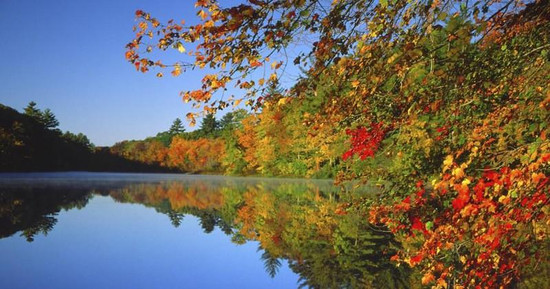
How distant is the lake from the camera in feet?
26.9

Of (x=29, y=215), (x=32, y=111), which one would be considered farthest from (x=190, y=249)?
(x=32, y=111)

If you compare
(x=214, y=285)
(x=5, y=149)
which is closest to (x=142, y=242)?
(x=214, y=285)

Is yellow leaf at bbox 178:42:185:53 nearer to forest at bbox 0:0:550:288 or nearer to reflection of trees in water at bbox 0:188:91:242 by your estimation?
forest at bbox 0:0:550:288

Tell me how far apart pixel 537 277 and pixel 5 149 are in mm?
67619

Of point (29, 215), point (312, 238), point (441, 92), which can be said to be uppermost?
point (441, 92)

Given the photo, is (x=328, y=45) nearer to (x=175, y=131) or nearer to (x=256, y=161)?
(x=256, y=161)

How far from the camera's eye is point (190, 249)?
11.3 m

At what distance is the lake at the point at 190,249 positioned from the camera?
8211 mm

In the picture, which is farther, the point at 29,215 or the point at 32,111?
the point at 32,111

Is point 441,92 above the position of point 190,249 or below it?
above

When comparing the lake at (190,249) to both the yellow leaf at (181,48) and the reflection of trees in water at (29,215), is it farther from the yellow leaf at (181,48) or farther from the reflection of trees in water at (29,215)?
the yellow leaf at (181,48)

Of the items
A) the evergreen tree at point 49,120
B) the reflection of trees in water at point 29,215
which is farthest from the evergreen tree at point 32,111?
the reflection of trees in water at point 29,215

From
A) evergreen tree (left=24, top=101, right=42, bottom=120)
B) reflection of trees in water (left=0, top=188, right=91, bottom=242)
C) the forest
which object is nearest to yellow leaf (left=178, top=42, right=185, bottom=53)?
the forest

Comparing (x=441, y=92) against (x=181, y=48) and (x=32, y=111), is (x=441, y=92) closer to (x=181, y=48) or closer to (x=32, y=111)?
(x=181, y=48)
